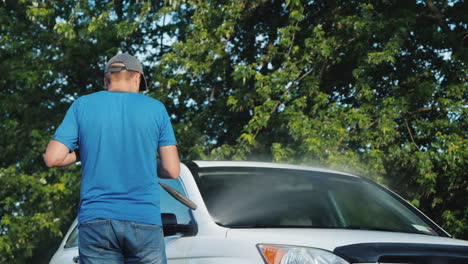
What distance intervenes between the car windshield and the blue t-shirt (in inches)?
31.3

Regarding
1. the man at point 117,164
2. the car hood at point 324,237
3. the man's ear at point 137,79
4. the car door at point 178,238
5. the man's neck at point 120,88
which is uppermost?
the man's ear at point 137,79

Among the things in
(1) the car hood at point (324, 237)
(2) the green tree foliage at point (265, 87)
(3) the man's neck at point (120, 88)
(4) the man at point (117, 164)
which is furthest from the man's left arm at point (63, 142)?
(2) the green tree foliage at point (265, 87)

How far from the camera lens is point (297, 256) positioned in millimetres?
3158

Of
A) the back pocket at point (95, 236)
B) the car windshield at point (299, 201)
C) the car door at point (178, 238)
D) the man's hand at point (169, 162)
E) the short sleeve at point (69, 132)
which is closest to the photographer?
the back pocket at point (95, 236)

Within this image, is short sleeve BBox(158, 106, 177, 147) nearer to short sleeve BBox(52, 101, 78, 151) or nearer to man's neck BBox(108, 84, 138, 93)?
man's neck BBox(108, 84, 138, 93)

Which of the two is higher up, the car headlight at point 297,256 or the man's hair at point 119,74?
the man's hair at point 119,74

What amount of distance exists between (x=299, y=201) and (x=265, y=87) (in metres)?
7.63

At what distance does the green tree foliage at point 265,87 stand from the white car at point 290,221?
5966mm

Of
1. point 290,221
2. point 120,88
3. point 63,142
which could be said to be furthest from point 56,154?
point 290,221

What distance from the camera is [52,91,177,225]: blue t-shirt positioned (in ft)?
9.64

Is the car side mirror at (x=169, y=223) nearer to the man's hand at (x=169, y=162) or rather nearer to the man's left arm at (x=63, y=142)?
the man's hand at (x=169, y=162)

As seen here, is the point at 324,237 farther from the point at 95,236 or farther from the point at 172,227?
the point at 95,236

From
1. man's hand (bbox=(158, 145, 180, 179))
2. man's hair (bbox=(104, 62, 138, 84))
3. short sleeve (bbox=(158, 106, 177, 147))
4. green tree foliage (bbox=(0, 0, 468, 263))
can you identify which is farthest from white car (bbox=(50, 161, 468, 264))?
green tree foliage (bbox=(0, 0, 468, 263))

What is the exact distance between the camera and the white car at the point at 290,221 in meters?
3.19
